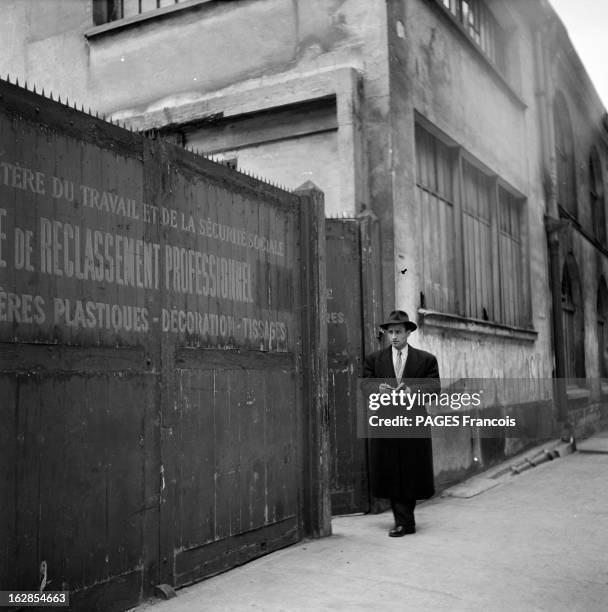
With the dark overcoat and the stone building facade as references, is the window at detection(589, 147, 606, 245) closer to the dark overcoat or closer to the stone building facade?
the stone building facade

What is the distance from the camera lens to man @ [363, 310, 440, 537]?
20.8ft

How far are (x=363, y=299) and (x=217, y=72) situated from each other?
3.11 meters

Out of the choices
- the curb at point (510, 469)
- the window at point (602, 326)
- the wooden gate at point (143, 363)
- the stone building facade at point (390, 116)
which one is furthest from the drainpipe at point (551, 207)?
the wooden gate at point (143, 363)

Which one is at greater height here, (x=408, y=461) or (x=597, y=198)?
(x=597, y=198)

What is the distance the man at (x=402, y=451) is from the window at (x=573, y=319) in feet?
28.3

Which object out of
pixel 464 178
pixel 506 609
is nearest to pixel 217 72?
pixel 464 178

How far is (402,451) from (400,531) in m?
0.62

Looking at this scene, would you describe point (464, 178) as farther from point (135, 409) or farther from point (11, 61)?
point (135, 409)

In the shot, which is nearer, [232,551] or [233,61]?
[232,551]

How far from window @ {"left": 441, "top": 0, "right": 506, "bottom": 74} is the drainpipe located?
124cm

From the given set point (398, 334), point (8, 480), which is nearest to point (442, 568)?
point (398, 334)

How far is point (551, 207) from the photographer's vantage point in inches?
533

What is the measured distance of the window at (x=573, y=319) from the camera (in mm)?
14656

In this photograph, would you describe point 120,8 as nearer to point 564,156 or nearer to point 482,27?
point 482,27
